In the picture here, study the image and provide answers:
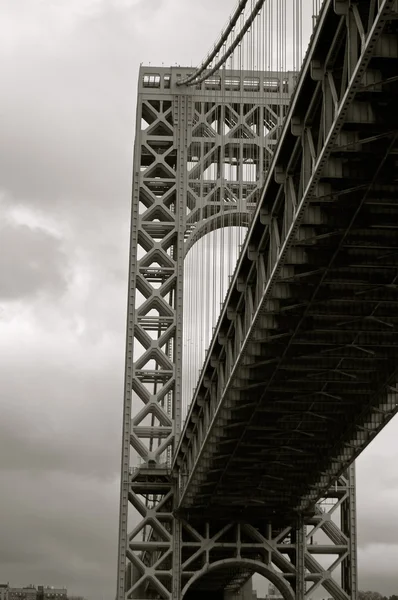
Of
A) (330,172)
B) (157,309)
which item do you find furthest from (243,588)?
(330,172)

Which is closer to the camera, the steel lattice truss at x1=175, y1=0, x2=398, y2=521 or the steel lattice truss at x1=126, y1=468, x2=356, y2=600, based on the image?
the steel lattice truss at x1=175, y1=0, x2=398, y2=521

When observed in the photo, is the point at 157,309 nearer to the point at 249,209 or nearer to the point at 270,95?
the point at 249,209

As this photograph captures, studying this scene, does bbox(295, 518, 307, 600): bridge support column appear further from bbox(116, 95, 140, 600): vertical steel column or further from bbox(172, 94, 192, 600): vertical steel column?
bbox(116, 95, 140, 600): vertical steel column

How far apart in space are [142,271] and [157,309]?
1.75 m

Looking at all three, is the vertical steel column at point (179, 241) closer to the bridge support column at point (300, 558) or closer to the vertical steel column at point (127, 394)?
the vertical steel column at point (127, 394)

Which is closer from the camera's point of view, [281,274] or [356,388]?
[281,274]

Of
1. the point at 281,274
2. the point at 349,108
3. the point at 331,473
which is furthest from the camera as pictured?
the point at 331,473

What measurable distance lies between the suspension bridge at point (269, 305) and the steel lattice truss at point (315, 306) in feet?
0.18

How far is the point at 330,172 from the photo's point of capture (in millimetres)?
27688

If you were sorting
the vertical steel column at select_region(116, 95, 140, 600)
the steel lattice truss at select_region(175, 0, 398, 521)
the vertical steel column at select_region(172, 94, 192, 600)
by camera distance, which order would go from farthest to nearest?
the vertical steel column at select_region(172, 94, 192, 600) < the vertical steel column at select_region(116, 95, 140, 600) < the steel lattice truss at select_region(175, 0, 398, 521)

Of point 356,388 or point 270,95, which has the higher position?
point 270,95

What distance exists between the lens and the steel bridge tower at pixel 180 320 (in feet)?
198

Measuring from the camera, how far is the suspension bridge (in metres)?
27.5

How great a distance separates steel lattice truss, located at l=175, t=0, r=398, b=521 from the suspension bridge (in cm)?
6
